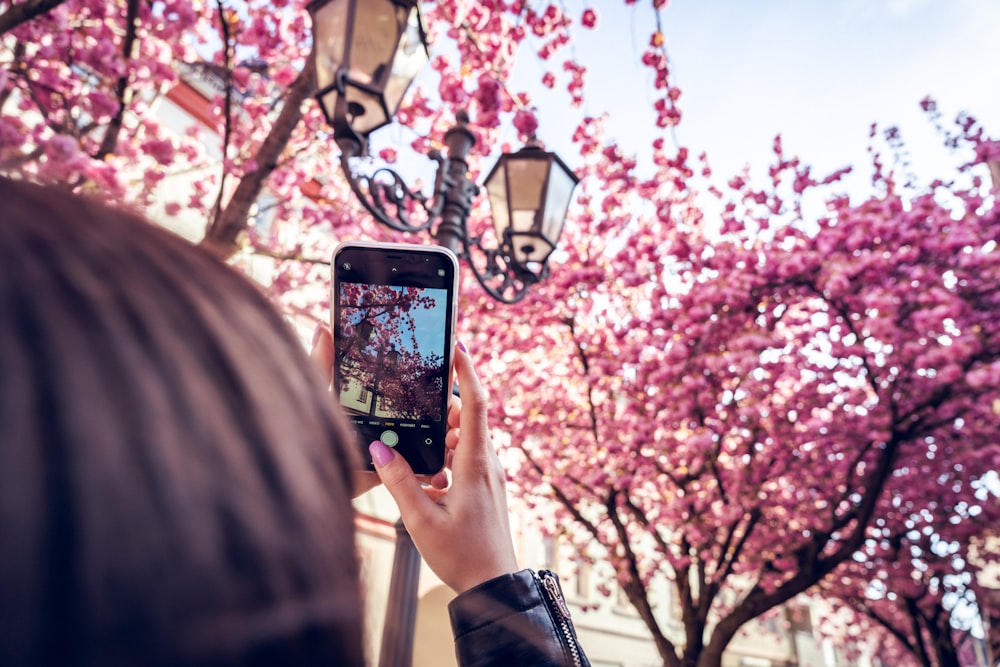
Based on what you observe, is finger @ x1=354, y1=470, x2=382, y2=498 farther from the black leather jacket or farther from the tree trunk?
the tree trunk

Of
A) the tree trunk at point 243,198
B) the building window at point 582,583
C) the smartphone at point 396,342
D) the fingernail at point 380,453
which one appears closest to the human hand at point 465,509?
the fingernail at point 380,453

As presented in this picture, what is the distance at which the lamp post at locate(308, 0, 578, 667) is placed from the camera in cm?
Answer: 357

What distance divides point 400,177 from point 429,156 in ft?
1.08

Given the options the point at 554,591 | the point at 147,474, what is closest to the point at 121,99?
the point at 554,591

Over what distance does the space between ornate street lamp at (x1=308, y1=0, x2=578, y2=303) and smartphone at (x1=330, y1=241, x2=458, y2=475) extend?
193cm

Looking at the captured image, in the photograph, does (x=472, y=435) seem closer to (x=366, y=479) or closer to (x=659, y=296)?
(x=366, y=479)

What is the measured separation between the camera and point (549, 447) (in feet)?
36.2

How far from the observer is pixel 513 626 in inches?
41.8

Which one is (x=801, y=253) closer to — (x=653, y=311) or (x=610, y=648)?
(x=653, y=311)

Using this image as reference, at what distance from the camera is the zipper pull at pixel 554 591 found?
3.78 feet

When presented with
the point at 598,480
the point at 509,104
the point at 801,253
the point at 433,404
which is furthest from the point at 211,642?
the point at 598,480

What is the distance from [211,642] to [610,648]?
61.3 feet

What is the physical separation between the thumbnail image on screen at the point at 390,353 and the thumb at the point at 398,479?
0.17m

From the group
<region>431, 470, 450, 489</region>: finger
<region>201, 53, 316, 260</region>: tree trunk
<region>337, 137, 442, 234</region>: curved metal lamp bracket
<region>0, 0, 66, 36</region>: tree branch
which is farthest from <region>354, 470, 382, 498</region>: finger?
<region>201, 53, 316, 260</region>: tree trunk
